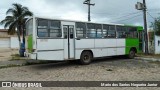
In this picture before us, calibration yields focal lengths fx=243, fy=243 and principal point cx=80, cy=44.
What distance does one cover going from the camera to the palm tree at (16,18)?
33.5 meters

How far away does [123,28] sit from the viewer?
19.3m

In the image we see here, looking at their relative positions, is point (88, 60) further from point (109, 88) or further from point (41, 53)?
point (109, 88)

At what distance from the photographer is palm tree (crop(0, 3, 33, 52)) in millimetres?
33469

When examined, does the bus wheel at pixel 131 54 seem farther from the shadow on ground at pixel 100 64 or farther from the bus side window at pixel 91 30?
the bus side window at pixel 91 30

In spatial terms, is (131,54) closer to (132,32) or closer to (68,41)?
(132,32)

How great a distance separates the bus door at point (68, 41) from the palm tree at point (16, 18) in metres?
19.3

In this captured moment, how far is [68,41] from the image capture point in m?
15.1

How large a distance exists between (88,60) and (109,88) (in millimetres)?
7278


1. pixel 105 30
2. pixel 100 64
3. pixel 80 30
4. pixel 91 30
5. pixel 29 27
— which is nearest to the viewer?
pixel 29 27

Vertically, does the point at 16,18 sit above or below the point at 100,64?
above

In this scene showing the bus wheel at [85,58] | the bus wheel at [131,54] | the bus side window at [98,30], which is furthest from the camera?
the bus wheel at [131,54]

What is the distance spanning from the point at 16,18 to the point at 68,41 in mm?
20760

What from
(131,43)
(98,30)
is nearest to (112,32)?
(98,30)

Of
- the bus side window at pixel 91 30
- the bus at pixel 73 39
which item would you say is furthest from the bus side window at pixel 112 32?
the bus side window at pixel 91 30
